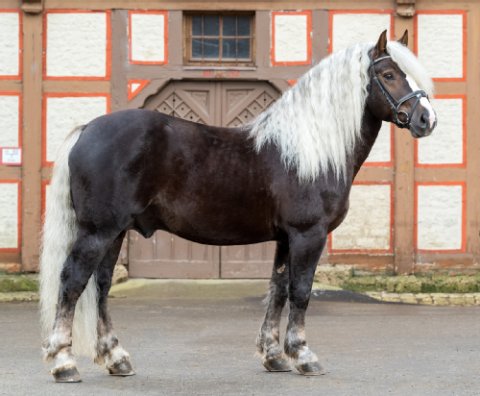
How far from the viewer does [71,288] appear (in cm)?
651

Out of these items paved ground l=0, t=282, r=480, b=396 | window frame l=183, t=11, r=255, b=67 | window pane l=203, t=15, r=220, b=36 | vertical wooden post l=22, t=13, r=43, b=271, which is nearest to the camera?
paved ground l=0, t=282, r=480, b=396

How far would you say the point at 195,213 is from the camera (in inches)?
263

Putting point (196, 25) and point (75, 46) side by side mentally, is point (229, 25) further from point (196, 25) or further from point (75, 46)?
point (75, 46)

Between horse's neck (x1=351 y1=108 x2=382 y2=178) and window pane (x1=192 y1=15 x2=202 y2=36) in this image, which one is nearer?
horse's neck (x1=351 y1=108 x2=382 y2=178)

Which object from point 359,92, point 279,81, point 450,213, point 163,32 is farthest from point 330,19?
point 359,92

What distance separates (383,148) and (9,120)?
515 centimetres

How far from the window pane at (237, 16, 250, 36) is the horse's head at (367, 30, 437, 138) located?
23.7 feet

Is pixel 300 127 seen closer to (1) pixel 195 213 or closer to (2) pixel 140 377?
(1) pixel 195 213

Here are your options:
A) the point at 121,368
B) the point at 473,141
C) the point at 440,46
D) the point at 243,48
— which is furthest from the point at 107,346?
the point at 440,46

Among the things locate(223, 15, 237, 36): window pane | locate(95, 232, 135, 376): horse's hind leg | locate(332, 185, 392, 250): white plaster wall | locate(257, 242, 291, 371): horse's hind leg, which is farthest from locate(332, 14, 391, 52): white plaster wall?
locate(95, 232, 135, 376): horse's hind leg

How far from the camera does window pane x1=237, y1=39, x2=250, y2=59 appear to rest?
1395 cm

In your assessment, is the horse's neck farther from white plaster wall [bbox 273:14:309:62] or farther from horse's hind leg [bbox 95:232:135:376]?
white plaster wall [bbox 273:14:309:62]

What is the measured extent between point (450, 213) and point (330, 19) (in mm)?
3139

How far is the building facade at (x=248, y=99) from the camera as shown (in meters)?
13.6
